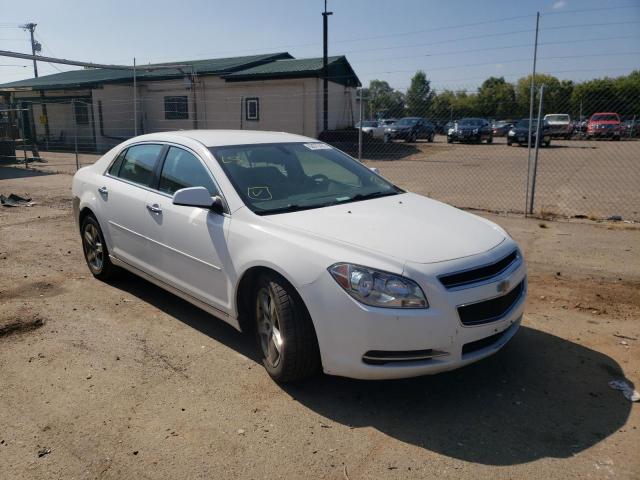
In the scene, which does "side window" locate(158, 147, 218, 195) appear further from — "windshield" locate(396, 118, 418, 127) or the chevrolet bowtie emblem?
"windshield" locate(396, 118, 418, 127)

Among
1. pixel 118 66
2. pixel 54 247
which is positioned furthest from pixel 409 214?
pixel 118 66

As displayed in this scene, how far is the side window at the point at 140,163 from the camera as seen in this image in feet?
15.4

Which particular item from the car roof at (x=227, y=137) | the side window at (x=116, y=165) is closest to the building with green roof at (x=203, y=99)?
the side window at (x=116, y=165)

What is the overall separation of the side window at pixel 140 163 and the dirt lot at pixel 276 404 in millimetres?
1157

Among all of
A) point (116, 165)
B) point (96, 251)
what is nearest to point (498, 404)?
point (116, 165)

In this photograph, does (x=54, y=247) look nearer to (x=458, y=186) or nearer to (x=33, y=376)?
(x=33, y=376)

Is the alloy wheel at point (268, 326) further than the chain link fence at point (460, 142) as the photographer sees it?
No

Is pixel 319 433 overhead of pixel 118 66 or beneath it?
beneath

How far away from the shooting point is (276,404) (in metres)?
3.26

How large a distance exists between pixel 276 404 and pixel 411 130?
29626 millimetres

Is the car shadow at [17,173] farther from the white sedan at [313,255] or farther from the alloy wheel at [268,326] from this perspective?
the alloy wheel at [268,326]

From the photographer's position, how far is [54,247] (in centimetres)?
704

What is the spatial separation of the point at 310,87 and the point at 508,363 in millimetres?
21687

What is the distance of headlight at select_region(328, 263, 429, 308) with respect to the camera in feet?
9.57
